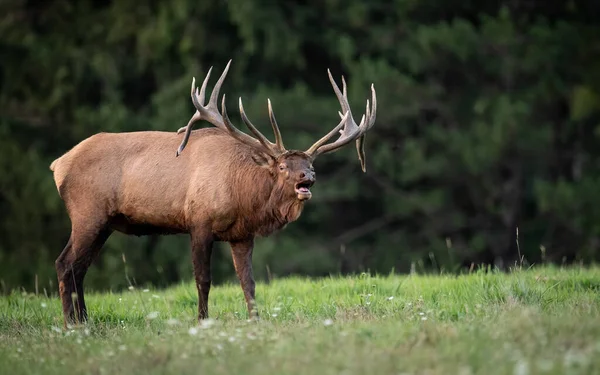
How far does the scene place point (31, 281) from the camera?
22.5 metres

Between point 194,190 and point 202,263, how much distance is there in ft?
2.05

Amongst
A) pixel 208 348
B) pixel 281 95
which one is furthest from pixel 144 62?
pixel 208 348

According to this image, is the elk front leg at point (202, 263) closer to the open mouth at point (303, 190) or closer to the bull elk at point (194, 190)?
the bull elk at point (194, 190)

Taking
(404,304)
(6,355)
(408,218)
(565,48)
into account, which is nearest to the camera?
(6,355)

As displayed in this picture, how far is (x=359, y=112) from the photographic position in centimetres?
2177

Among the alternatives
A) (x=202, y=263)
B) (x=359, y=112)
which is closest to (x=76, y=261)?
(x=202, y=263)

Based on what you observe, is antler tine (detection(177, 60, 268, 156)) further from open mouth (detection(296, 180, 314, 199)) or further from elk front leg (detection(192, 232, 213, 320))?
elk front leg (detection(192, 232, 213, 320))

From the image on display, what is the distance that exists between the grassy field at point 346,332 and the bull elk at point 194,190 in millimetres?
471

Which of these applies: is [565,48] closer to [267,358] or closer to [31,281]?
[31,281]

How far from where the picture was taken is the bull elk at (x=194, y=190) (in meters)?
9.52

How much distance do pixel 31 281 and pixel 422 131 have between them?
8391 millimetres

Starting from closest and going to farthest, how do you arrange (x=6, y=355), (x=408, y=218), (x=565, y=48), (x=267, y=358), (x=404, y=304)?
1. (x=267, y=358)
2. (x=6, y=355)
3. (x=404, y=304)
4. (x=565, y=48)
5. (x=408, y=218)

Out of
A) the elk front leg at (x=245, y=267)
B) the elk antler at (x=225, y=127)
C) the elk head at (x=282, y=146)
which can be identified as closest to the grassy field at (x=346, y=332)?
the elk front leg at (x=245, y=267)

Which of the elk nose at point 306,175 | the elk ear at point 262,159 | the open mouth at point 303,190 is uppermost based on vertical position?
the elk ear at point 262,159
